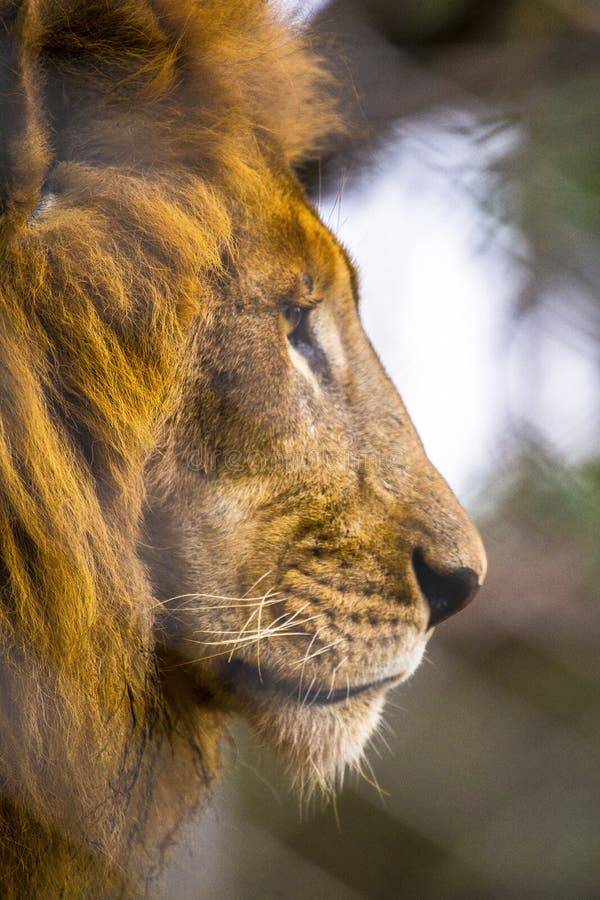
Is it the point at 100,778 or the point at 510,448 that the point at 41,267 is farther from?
the point at 510,448

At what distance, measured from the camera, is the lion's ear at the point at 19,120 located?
0.52 metres

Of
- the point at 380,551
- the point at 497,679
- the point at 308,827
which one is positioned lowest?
the point at 308,827

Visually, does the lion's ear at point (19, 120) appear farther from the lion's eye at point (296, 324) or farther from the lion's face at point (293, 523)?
the lion's eye at point (296, 324)

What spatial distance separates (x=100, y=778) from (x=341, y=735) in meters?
0.23

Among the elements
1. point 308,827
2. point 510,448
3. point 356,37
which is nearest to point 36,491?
point 356,37

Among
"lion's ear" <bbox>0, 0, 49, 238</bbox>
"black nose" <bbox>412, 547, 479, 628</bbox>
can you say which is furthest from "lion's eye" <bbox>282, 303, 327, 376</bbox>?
"lion's ear" <bbox>0, 0, 49, 238</bbox>

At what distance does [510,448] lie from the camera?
1382mm

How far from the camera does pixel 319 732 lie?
2.67 ft

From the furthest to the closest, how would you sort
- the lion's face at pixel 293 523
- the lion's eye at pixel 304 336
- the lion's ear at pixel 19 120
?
the lion's eye at pixel 304 336, the lion's face at pixel 293 523, the lion's ear at pixel 19 120

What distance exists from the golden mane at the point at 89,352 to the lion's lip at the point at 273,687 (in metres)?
0.07

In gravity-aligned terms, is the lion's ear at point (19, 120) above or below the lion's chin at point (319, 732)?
above

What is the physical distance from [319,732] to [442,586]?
0.17m

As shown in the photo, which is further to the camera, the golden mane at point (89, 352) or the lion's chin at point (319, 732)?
the lion's chin at point (319, 732)

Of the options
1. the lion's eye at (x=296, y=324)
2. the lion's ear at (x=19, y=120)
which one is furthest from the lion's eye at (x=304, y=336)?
the lion's ear at (x=19, y=120)
